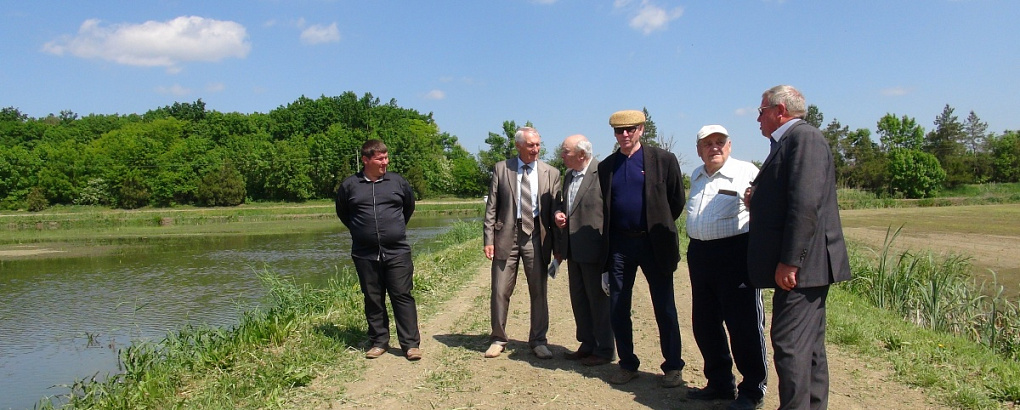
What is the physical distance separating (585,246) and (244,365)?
278cm

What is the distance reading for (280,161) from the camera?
64875mm

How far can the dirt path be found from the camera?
13.5 feet

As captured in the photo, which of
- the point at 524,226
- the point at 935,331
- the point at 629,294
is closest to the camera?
the point at 629,294

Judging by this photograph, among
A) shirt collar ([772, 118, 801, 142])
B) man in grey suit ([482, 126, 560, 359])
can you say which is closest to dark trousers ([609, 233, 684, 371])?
man in grey suit ([482, 126, 560, 359])

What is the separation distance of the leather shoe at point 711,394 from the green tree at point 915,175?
5950 cm

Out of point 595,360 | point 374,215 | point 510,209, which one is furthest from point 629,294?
point 374,215

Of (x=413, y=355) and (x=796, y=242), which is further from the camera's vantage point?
(x=413, y=355)

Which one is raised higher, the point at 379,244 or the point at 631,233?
the point at 631,233

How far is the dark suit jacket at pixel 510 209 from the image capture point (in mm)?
5262

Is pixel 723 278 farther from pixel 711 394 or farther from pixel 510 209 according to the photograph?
pixel 510 209

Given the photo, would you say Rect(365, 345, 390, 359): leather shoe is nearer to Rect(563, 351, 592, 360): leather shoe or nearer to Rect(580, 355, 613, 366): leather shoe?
Rect(563, 351, 592, 360): leather shoe

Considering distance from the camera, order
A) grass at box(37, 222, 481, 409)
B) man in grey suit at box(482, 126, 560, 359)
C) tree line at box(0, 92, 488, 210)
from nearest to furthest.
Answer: grass at box(37, 222, 481, 409)
man in grey suit at box(482, 126, 560, 359)
tree line at box(0, 92, 488, 210)

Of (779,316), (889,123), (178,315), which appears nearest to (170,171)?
(178,315)

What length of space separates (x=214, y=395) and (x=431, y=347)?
180 cm
